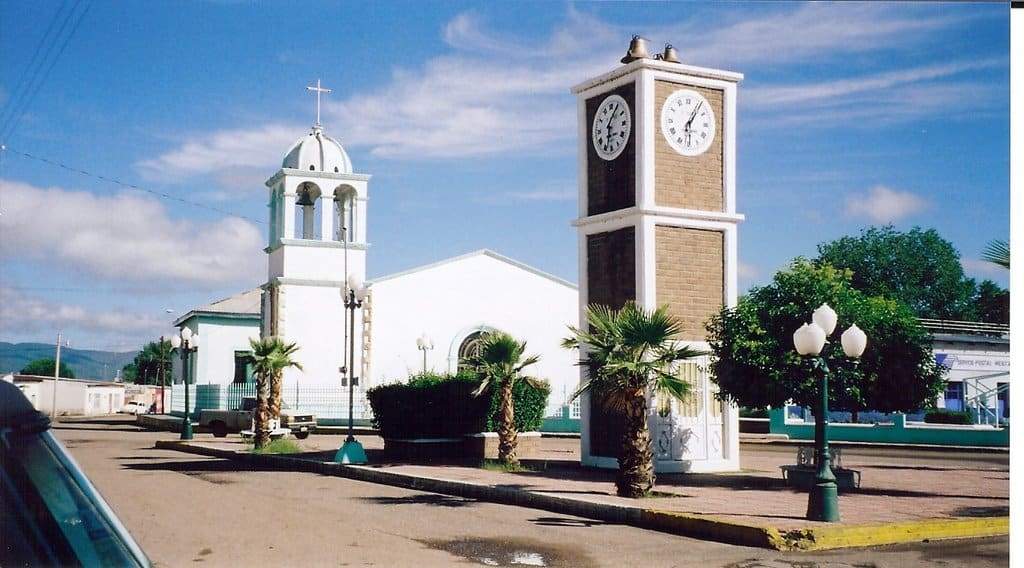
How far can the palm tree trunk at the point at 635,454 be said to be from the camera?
1383 centimetres

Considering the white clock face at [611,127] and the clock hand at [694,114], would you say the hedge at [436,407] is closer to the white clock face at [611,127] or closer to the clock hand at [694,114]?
the white clock face at [611,127]

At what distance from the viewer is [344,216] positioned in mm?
41156

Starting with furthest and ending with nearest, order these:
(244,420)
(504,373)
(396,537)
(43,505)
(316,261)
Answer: (316,261) → (244,420) → (504,373) → (396,537) → (43,505)

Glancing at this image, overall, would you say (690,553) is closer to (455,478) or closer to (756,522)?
(756,522)

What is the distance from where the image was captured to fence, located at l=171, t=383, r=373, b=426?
37.7 meters

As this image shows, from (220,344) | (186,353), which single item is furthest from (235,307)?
(186,353)

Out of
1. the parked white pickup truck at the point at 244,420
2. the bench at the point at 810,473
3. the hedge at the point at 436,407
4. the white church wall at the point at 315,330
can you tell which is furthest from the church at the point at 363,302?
the bench at the point at 810,473

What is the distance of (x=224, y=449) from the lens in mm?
24953

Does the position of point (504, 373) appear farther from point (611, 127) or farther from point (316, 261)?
point (316, 261)

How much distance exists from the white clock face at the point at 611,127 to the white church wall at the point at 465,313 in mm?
21872

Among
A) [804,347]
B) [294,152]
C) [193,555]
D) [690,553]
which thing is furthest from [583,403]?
[294,152]

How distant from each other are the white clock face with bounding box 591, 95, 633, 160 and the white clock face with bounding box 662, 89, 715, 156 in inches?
28.6

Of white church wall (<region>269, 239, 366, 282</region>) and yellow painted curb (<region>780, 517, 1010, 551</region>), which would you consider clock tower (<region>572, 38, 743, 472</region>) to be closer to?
yellow painted curb (<region>780, 517, 1010, 551</region>)

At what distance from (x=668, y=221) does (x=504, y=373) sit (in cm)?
408
